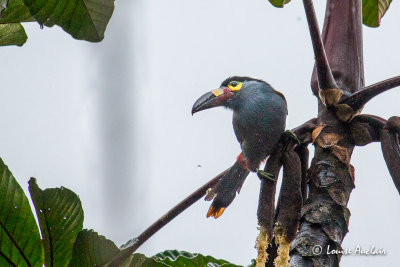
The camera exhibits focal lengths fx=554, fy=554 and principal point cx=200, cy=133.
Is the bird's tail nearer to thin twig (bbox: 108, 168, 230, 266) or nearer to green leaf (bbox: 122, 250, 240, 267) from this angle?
thin twig (bbox: 108, 168, 230, 266)

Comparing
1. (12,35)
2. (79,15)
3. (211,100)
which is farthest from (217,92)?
(12,35)

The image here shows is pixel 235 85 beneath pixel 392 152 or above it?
above

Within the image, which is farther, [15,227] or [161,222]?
[161,222]

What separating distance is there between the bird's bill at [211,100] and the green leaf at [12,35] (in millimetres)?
605

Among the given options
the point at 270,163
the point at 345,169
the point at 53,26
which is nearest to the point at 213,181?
the point at 270,163

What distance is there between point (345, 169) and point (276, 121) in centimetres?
37

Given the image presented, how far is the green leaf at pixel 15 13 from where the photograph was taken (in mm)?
1660

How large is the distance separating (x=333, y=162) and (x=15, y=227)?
83 centimetres

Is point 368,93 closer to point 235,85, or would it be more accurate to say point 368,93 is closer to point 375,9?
point 235,85

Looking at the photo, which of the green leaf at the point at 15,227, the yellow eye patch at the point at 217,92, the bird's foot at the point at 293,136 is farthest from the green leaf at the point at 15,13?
the bird's foot at the point at 293,136

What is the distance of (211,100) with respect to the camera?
1.91 meters

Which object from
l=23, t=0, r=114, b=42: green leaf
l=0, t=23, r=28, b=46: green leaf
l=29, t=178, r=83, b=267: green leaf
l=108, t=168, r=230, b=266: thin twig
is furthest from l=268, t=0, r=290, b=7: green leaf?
l=29, t=178, r=83, b=267: green leaf

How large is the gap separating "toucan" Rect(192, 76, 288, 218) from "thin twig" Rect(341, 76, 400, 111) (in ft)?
0.78

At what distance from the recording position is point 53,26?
66.7 inches
